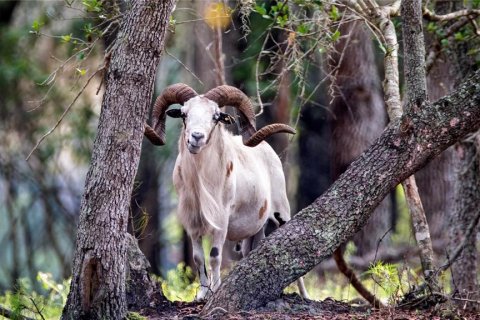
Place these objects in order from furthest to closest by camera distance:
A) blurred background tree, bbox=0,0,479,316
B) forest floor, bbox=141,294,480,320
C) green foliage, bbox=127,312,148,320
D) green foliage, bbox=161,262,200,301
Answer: blurred background tree, bbox=0,0,479,316 → green foliage, bbox=161,262,200,301 → forest floor, bbox=141,294,480,320 → green foliage, bbox=127,312,148,320

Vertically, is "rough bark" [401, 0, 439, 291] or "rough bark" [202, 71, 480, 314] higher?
"rough bark" [401, 0, 439, 291]

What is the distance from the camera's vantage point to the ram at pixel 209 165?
1046 centimetres

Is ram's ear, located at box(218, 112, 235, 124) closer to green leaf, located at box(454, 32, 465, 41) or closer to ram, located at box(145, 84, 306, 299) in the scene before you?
ram, located at box(145, 84, 306, 299)

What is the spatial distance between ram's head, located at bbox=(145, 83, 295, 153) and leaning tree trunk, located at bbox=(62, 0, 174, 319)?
6.17 feet

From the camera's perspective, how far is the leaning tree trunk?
807cm

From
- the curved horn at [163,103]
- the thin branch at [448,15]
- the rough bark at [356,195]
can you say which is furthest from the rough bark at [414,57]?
the curved horn at [163,103]

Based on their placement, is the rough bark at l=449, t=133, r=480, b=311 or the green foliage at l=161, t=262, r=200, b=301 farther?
the green foliage at l=161, t=262, r=200, b=301

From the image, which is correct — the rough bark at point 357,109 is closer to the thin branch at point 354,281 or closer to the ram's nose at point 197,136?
the thin branch at point 354,281

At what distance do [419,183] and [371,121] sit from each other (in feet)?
8.05

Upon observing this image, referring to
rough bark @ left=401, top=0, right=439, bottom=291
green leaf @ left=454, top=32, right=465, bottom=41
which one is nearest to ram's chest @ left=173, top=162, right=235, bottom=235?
rough bark @ left=401, top=0, right=439, bottom=291

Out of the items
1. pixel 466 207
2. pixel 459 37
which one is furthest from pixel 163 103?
pixel 466 207

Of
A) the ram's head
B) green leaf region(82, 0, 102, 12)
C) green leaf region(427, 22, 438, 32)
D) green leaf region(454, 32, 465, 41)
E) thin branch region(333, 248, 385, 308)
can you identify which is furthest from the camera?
green leaf region(427, 22, 438, 32)

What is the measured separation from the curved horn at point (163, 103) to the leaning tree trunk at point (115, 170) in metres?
2.31

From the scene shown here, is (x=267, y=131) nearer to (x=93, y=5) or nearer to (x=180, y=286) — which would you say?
(x=93, y=5)
